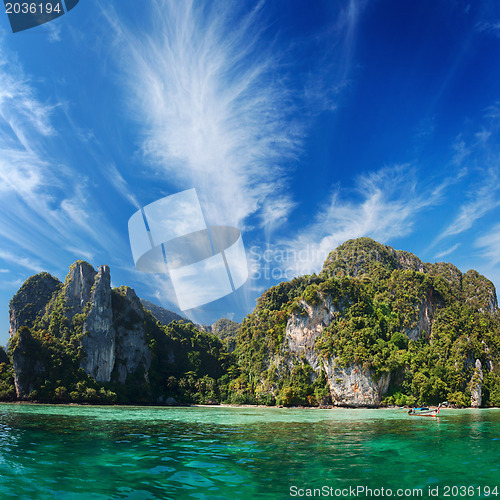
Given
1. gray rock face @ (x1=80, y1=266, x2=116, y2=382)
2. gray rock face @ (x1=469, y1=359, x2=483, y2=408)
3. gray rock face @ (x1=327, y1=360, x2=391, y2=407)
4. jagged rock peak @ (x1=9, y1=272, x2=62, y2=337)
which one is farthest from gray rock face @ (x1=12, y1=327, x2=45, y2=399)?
gray rock face @ (x1=469, y1=359, x2=483, y2=408)

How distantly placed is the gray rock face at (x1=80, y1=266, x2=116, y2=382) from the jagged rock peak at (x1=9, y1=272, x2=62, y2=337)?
356 inches

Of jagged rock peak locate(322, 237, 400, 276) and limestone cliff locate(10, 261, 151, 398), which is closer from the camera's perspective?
limestone cliff locate(10, 261, 151, 398)

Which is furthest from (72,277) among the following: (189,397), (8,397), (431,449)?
(431,449)

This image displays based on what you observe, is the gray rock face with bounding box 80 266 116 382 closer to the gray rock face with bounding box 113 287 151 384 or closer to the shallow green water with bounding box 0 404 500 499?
the gray rock face with bounding box 113 287 151 384

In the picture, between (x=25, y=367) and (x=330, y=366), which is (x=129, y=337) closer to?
(x=25, y=367)

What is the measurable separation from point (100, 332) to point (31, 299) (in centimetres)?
2163

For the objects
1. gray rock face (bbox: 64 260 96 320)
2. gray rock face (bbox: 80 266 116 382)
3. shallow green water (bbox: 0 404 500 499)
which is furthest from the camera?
gray rock face (bbox: 64 260 96 320)

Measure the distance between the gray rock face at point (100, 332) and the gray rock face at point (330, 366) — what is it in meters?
36.0

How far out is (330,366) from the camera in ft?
196

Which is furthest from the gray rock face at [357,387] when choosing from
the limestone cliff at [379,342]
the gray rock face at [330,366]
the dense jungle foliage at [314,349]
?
the dense jungle foliage at [314,349]

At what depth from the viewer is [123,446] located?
11.7 meters

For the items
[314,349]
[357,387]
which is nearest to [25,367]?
[314,349]

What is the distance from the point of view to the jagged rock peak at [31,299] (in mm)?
73750

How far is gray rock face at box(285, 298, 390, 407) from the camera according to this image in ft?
179
